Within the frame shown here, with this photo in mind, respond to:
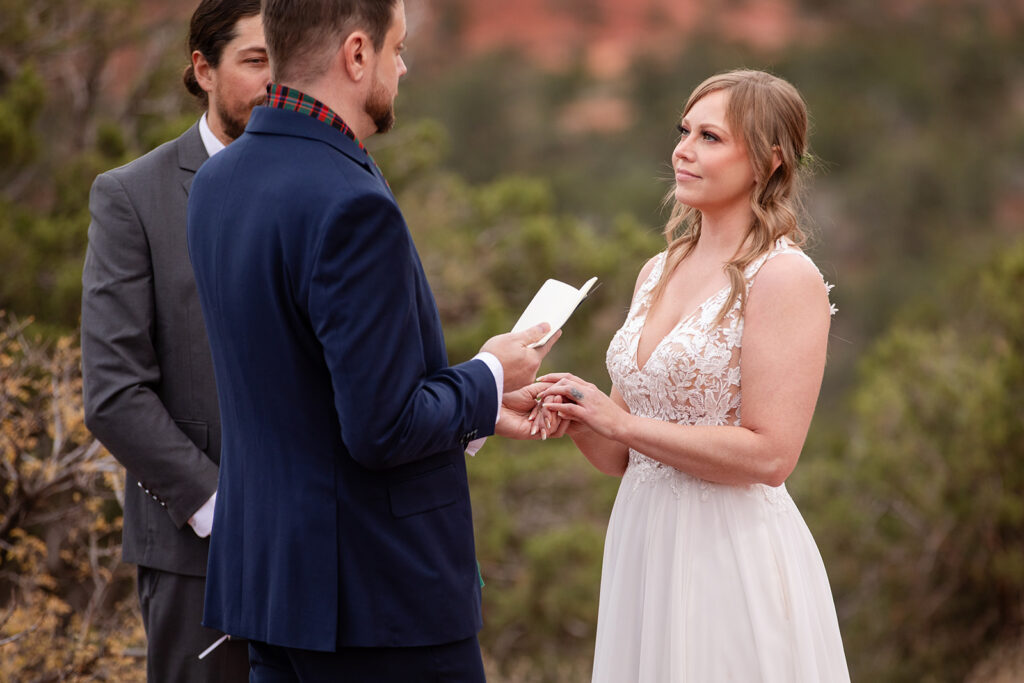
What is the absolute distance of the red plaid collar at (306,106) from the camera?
190 cm

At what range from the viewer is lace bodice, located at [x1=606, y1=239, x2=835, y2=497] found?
8.08ft

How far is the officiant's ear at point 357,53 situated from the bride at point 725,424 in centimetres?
91

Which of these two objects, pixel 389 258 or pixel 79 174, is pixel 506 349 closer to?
pixel 389 258

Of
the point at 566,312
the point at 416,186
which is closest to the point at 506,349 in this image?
the point at 566,312

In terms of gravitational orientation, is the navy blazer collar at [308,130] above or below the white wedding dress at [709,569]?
above

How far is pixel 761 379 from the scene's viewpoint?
238 cm

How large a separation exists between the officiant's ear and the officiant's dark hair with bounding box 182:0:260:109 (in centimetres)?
76

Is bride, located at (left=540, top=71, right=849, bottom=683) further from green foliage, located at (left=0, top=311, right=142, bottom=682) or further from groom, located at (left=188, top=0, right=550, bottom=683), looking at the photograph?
green foliage, located at (left=0, top=311, right=142, bottom=682)

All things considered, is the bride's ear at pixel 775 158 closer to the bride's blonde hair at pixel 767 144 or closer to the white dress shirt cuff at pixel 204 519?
the bride's blonde hair at pixel 767 144

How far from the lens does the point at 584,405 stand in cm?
244

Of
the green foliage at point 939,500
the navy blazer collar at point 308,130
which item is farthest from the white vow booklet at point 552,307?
the green foliage at point 939,500

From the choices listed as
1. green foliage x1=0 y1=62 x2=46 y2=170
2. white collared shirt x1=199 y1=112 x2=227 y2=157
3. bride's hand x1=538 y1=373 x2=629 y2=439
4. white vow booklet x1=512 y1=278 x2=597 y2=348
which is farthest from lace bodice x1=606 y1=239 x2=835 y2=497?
green foliage x1=0 y1=62 x2=46 y2=170

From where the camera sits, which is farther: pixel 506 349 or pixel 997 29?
pixel 997 29

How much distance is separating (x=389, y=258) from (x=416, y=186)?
20.6 feet
